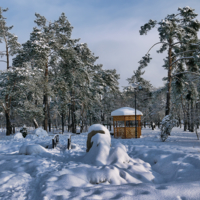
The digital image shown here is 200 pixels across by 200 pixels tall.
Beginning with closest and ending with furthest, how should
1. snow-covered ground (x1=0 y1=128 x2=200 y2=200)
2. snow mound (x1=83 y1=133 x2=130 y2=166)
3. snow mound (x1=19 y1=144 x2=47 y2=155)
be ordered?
snow-covered ground (x1=0 y1=128 x2=200 y2=200) → snow mound (x1=83 y1=133 x2=130 y2=166) → snow mound (x1=19 y1=144 x2=47 y2=155)

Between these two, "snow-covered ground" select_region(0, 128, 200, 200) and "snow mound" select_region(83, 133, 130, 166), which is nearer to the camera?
"snow-covered ground" select_region(0, 128, 200, 200)

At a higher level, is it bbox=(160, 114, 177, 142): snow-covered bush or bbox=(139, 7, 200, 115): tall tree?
bbox=(139, 7, 200, 115): tall tree

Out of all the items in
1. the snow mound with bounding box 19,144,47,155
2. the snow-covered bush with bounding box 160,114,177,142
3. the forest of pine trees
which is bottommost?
the snow mound with bounding box 19,144,47,155

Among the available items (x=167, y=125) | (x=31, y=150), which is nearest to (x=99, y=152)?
(x=31, y=150)

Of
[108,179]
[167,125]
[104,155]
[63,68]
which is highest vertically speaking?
[63,68]

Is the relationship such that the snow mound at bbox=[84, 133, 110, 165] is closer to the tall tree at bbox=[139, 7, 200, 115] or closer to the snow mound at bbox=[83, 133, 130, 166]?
the snow mound at bbox=[83, 133, 130, 166]

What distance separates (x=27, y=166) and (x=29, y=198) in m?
2.06

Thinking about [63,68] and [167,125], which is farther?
[63,68]

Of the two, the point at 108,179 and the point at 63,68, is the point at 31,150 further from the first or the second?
the point at 63,68

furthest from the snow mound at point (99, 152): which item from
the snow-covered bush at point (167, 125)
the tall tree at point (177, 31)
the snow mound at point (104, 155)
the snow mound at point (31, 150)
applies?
the tall tree at point (177, 31)

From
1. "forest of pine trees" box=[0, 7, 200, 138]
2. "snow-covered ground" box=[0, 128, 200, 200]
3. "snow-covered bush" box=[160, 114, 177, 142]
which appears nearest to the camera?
"snow-covered ground" box=[0, 128, 200, 200]

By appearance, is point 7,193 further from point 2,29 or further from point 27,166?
point 2,29

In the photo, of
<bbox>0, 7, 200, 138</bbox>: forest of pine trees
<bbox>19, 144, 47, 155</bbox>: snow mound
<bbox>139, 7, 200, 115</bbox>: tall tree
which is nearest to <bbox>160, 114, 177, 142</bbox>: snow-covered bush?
<bbox>0, 7, 200, 138</bbox>: forest of pine trees

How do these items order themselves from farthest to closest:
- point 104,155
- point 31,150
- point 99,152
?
point 31,150
point 99,152
point 104,155
